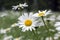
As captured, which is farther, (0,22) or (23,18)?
(0,22)

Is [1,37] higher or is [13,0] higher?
[13,0]

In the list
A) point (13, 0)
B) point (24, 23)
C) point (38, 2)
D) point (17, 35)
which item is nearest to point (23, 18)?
point (24, 23)

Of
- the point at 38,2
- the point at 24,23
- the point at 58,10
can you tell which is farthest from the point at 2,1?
the point at 24,23

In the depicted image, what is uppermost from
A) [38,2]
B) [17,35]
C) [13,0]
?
[38,2]

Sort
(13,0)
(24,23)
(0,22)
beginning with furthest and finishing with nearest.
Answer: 1. (0,22)
2. (13,0)
3. (24,23)

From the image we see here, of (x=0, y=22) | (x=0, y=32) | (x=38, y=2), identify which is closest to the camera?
(x=0, y=32)

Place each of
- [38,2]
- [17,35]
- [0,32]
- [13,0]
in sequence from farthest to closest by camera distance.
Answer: [38,2], [0,32], [17,35], [13,0]

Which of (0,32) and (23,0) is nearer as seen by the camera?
(23,0)

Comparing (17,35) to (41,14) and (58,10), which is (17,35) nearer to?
(41,14)

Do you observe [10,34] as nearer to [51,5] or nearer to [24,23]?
[24,23]
